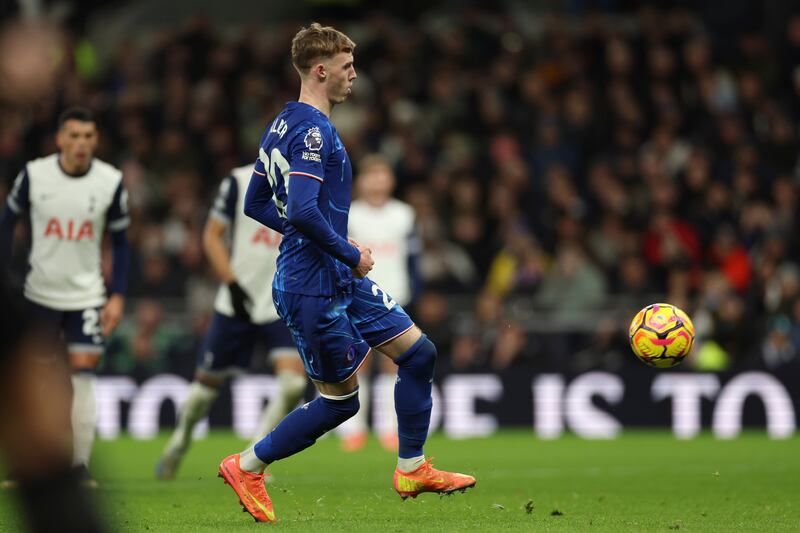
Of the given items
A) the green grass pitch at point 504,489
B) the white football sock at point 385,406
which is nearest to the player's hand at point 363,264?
the green grass pitch at point 504,489

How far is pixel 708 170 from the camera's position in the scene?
746 inches

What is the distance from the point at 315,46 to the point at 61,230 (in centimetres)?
332

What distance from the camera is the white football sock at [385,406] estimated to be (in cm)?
1445

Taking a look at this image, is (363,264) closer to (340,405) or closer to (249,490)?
(340,405)

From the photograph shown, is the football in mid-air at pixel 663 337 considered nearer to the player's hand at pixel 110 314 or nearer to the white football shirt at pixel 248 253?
the white football shirt at pixel 248 253

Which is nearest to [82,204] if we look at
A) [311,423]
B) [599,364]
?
[311,423]

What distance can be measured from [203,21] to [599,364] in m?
8.47

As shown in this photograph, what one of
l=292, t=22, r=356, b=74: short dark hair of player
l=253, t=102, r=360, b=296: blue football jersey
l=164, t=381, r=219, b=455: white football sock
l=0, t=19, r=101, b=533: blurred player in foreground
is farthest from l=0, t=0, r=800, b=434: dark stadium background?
l=0, t=19, r=101, b=533: blurred player in foreground

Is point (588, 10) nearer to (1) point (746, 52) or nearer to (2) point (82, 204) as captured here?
(1) point (746, 52)

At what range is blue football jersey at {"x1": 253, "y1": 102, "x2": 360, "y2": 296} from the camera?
7.19 m

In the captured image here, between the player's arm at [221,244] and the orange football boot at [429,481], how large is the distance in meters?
3.02

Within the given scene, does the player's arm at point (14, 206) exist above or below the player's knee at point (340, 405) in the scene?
above

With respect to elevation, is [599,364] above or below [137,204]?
below

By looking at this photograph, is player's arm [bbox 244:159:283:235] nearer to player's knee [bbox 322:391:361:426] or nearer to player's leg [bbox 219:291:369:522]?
player's leg [bbox 219:291:369:522]
